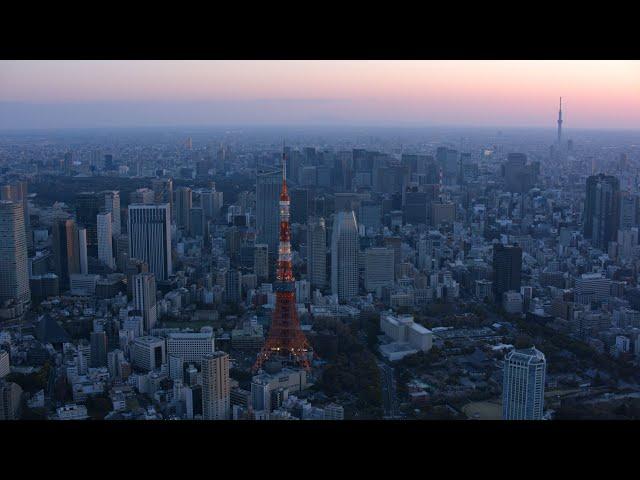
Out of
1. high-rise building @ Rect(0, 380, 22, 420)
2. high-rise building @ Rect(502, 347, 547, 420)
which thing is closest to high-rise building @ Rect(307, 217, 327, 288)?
high-rise building @ Rect(502, 347, 547, 420)

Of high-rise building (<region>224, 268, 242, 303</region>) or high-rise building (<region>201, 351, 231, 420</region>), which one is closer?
high-rise building (<region>201, 351, 231, 420</region>)

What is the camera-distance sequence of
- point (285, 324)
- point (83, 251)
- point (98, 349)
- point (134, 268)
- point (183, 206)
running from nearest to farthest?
point (98, 349) < point (285, 324) < point (134, 268) < point (83, 251) < point (183, 206)

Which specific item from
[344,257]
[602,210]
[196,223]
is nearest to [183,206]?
[196,223]

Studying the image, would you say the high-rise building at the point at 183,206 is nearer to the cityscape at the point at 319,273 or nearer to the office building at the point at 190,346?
the cityscape at the point at 319,273

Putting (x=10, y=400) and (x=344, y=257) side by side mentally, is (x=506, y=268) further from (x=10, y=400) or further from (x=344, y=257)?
(x=10, y=400)

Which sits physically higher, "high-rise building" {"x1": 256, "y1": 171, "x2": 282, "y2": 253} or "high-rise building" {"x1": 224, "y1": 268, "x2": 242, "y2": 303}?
"high-rise building" {"x1": 256, "y1": 171, "x2": 282, "y2": 253}

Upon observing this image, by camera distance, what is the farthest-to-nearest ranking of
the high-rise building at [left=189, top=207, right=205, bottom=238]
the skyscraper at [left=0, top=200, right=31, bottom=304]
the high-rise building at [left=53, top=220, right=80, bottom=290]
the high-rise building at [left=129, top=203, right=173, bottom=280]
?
the high-rise building at [left=189, top=207, right=205, bottom=238] → the high-rise building at [left=129, top=203, right=173, bottom=280] → the high-rise building at [left=53, top=220, right=80, bottom=290] → the skyscraper at [left=0, top=200, right=31, bottom=304]

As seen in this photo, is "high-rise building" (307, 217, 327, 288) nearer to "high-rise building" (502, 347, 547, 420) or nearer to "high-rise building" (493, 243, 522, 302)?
"high-rise building" (493, 243, 522, 302)
